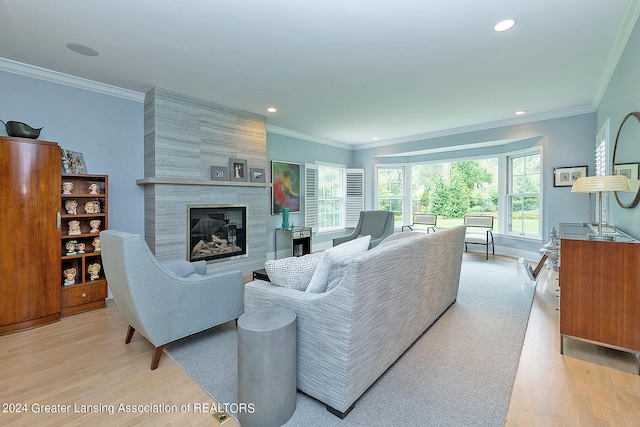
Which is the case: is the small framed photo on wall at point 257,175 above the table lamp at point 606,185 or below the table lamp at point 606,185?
above

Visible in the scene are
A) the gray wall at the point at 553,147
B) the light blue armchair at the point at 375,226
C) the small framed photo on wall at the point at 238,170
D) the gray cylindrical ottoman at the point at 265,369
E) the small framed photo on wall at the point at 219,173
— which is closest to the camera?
the gray cylindrical ottoman at the point at 265,369

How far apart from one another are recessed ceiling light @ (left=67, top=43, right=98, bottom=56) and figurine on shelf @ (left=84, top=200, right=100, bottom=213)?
1523 millimetres

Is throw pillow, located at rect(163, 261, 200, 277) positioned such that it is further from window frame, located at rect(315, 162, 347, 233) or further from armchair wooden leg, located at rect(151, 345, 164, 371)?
window frame, located at rect(315, 162, 347, 233)

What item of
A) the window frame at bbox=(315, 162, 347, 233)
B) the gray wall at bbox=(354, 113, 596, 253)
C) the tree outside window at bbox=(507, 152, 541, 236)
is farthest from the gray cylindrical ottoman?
→ the tree outside window at bbox=(507, 152, 541, 236)

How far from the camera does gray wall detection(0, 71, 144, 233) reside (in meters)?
3.03

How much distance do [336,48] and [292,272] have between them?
6.75ft

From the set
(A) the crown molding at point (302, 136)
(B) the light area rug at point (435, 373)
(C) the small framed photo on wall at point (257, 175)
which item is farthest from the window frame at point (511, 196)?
(C) the small framed photo on wall at point (257, 175)

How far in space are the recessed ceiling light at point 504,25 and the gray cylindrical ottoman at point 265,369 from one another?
2698 mm

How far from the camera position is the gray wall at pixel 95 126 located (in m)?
3.03

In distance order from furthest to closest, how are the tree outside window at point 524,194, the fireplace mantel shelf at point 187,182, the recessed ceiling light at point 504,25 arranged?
the tree outside window at point 524,194 < the fireplace mantel shelf at point 187,182 < the recessed ceiling light at point 504,25

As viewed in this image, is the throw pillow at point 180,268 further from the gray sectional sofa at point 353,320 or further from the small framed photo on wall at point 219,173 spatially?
the small framed photo on wall at point 219,173

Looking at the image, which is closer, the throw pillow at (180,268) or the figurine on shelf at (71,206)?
the throw pillow at (180,268)

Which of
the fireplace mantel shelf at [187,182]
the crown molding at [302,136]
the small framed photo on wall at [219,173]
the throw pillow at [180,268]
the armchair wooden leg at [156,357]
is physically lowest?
the armchair wooden leg at [156,357]

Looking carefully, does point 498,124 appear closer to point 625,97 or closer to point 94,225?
point 625,97
